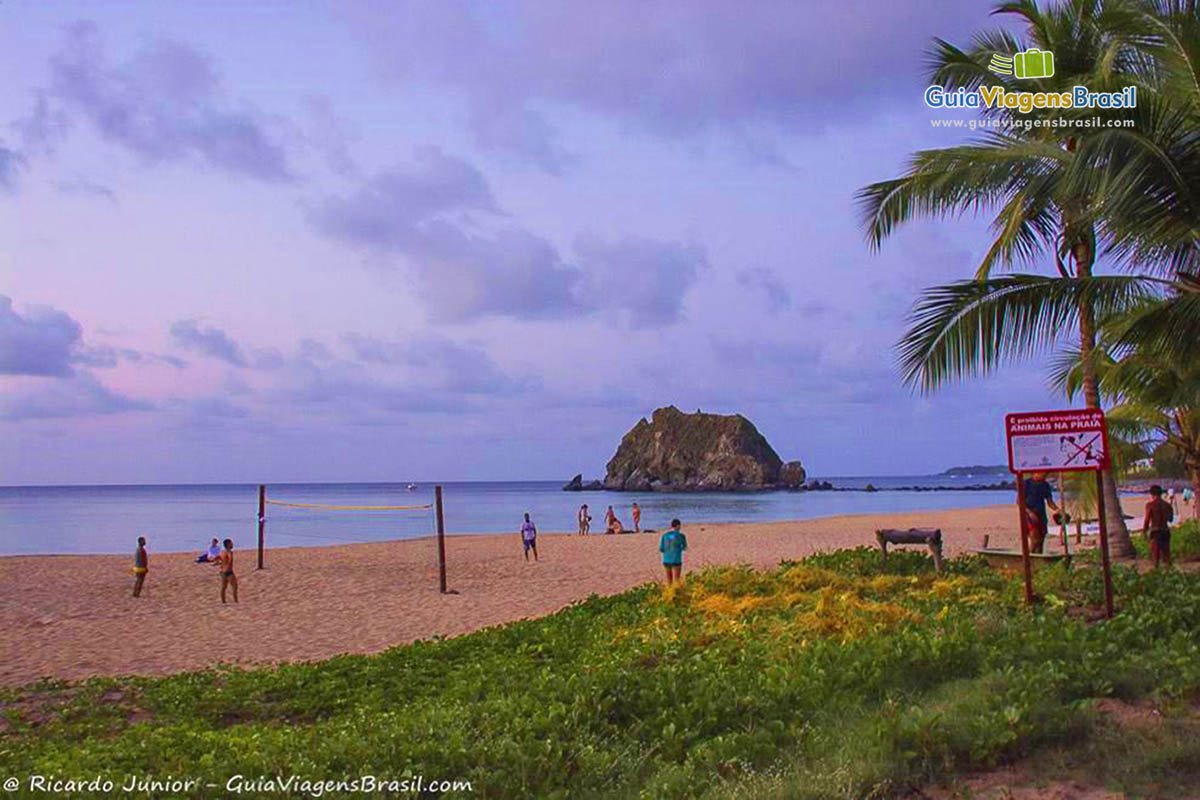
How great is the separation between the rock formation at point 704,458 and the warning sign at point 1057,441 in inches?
4092

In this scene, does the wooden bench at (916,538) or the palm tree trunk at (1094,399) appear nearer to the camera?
the wooden bench at (916,538)

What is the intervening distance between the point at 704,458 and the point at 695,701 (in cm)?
11117

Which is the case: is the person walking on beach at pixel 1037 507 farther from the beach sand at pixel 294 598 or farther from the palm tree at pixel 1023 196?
the beach sand at pixel 294 598

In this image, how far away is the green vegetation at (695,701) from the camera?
4.67 meters

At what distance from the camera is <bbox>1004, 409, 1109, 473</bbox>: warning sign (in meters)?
8.03

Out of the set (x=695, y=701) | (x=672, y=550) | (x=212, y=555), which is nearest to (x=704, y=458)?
(x=212, y=555)

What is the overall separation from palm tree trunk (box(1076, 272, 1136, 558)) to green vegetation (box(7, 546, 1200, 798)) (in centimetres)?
353

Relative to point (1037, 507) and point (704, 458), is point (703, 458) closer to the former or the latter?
point (704, 458)

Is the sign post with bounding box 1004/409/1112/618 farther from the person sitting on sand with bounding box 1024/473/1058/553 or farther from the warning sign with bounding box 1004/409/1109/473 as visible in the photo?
the person sitting on sand with bounding box 1024/473/1058/553

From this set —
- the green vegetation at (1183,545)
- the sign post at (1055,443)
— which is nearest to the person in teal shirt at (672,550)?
the sign post at (1055,443)

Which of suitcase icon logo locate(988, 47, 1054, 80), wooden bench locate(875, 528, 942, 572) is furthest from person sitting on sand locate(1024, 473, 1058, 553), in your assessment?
suitcase icon logo locate(988, 47, 1054, 80)

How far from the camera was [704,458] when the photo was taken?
381 ft

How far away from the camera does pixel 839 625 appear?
7422 millimetres

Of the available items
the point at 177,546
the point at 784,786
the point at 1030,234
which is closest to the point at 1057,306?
the point at 1030,234
